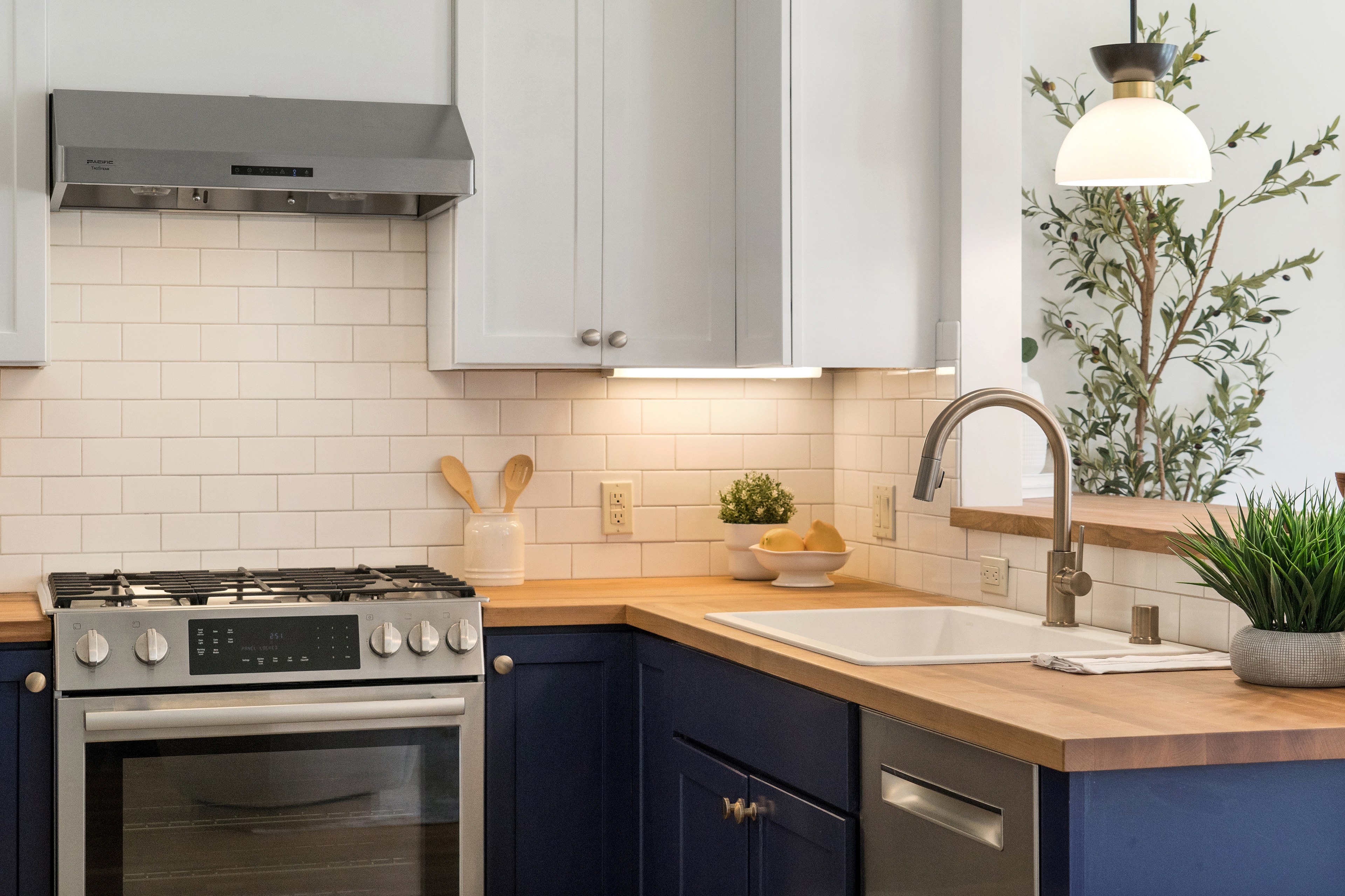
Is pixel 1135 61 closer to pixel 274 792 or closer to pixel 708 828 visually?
pixel 708 828

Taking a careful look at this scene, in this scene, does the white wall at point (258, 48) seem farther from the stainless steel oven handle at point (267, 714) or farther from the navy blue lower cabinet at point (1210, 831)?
the navy blue lower cabinet at point (1210, 831)

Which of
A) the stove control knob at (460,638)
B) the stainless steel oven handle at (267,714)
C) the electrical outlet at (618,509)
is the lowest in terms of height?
the stainless steel oven handle at (267,714)

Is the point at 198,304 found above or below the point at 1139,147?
below

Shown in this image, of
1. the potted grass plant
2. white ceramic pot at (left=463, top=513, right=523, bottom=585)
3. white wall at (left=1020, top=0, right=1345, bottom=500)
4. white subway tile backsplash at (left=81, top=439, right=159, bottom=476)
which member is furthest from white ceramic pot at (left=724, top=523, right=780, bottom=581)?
white wall at (left=1020, top=0, right=1345, bottom=500)

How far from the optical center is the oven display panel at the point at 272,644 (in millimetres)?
2539

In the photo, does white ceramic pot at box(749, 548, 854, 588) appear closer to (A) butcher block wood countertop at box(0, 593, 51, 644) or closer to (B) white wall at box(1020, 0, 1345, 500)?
(A) butcher block wood countertop at box(0, 593, 51, 644)

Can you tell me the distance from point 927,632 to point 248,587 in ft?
4.55

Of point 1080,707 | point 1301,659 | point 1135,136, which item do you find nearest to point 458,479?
point 1135,136

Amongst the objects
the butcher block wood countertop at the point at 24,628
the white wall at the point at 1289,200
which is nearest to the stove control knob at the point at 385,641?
the butcher block wood countertop at the point at 24,628

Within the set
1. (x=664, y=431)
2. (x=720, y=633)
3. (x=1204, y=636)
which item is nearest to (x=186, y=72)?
(x=664, y=431)

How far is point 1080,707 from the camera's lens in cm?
168

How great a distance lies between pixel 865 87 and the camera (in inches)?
116

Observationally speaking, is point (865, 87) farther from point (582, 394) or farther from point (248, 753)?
point (248, 753)

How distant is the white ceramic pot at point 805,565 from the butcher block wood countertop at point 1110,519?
31 centimetres
